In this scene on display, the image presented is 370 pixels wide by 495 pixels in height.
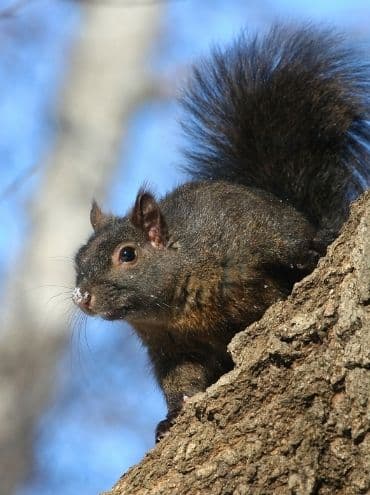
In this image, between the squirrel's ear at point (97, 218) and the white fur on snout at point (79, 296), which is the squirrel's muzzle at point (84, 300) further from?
the squirrel's ear at point (97, 218)

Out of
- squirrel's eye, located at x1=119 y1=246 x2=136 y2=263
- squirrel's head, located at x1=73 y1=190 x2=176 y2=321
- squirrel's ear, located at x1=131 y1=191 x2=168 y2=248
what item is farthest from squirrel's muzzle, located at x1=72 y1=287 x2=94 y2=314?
squirrel's ear, located at x1=131 y1=191 x2=168 y2=248

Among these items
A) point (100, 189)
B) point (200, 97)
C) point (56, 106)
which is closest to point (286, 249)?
point (200, 97)

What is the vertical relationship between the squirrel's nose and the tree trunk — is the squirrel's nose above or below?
below

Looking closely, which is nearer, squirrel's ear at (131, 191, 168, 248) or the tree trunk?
squirrel's ear at (131, 191, 168, 248)

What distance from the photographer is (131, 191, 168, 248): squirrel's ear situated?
10.3 feet

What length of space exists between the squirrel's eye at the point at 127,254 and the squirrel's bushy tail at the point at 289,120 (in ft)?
1.69

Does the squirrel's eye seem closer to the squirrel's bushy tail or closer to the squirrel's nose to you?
the squirrel's nose

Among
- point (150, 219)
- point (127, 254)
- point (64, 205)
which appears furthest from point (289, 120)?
point (64, 205)

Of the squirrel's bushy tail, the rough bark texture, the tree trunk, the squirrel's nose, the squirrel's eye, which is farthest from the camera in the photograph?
the tree trunk

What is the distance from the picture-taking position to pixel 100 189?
4.60 m

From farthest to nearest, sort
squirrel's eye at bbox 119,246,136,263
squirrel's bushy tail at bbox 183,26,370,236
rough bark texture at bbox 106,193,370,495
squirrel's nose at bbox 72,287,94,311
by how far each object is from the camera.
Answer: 1. squirrel's bushy tail at bbox 183,26,370,236
2. squirrel's eye at bbox 119,246,136,263
3. squirrel's nose at bbox 72,287,94,311
4. rough bark texture at bbox 106,193,370,495

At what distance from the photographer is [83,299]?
293cm

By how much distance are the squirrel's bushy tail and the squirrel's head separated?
44 centimetres

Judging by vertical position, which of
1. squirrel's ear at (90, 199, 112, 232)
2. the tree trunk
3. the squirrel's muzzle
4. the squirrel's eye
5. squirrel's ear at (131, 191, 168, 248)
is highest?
the tree trunk
